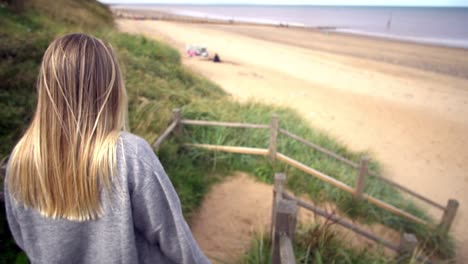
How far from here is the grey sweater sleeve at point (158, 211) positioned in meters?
1.05

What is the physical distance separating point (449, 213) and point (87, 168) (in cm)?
457

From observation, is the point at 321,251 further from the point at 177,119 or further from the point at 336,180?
the point at 177,119

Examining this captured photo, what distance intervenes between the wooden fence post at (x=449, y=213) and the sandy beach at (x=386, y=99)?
627 mm

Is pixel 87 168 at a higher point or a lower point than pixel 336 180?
higher

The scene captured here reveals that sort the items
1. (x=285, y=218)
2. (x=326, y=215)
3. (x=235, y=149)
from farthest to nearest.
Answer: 1. (x=235, y=149)
2. (x=326, y=215)
3. (x=285, y=218)

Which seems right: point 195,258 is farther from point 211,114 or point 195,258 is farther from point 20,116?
point 211,114

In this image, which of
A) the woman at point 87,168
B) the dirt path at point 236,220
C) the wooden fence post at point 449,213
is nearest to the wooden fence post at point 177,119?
the dirt path at point 236,220

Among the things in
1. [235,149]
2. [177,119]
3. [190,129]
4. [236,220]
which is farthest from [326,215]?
[190,129]

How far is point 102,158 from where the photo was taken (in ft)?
3.39

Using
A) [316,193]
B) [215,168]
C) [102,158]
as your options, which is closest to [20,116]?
[215,168]

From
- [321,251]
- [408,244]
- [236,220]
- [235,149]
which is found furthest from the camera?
[235,149]

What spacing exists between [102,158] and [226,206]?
11.8 ft

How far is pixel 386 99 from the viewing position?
11641 millimetres

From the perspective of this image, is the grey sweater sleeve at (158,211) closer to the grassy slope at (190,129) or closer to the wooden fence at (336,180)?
the grassy slope at (190,129)
